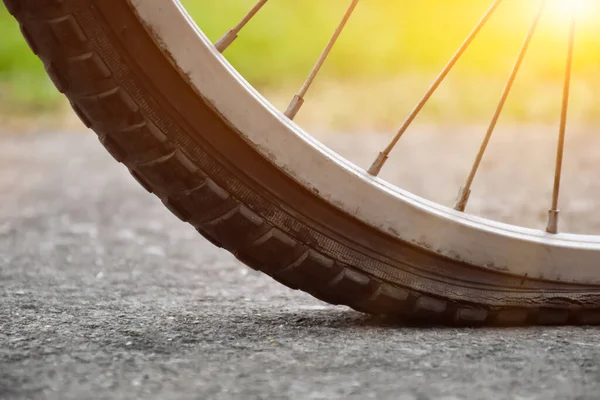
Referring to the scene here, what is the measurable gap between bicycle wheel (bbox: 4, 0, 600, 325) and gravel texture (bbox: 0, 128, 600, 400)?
5cm

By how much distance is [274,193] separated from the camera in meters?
0.90

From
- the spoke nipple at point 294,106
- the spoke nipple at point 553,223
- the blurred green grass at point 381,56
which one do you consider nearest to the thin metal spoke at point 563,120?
the spoke nipple at point 553,223

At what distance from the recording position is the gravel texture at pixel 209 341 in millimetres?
729

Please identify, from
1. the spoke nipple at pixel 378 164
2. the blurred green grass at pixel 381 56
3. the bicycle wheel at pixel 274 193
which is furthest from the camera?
the blurred green grass at pixel 381 56

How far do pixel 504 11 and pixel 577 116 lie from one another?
1.60 m

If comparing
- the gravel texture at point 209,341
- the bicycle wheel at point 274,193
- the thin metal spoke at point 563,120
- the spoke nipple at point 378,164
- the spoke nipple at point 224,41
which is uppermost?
the thin metal spoke at point 563,120

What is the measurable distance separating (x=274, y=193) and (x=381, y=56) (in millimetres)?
4398

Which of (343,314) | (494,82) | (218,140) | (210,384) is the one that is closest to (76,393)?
(210,384)

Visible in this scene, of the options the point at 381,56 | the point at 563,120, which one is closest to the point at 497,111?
the point at 563,120

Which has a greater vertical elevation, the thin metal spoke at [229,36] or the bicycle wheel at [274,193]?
the thin metal spoke at [229,36]

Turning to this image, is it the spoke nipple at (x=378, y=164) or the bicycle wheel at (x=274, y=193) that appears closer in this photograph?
the bicycle wheel at (x=274, y=193)

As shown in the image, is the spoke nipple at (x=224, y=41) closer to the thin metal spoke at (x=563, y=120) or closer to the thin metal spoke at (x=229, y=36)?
the thin metal spoke at (x=229, y=36)

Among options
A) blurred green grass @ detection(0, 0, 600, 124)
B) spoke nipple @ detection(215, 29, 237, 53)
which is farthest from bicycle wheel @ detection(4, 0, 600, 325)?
blurred green grass @ detection(0, 0, 600, 124)

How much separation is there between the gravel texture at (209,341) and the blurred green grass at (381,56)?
2.74 m
